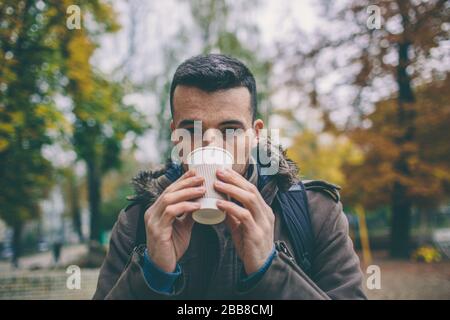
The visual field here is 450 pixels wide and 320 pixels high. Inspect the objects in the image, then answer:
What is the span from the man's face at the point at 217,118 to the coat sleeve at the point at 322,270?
1.23 ft

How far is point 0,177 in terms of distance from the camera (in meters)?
8.76

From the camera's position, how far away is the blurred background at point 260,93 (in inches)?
289

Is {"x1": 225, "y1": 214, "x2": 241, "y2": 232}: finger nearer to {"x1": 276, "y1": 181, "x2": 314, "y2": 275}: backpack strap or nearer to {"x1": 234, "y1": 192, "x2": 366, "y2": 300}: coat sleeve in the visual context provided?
{"x1": 234, "y1": 192, "x2": 366, "y2": 300}: coat sleeve

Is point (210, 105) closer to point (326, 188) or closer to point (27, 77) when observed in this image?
point (326, 188)

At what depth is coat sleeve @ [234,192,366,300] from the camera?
144 cm

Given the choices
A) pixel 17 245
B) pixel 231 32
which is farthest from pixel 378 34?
pixel 17 245

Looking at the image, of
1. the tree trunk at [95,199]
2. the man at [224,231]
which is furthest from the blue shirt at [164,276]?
the tree trunk at [95,199]

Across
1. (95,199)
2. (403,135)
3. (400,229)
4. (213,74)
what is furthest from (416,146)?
(213,74)

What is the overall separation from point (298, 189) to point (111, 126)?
36.3 ft

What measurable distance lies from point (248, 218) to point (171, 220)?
0.26m

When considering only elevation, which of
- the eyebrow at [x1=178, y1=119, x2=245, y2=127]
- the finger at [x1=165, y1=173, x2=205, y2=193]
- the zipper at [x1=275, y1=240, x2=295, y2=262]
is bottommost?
the zipper at [x1=275, y1=240, x2=295, y2=262]

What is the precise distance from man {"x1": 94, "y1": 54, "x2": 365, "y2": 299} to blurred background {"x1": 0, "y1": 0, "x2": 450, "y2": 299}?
4989 mm

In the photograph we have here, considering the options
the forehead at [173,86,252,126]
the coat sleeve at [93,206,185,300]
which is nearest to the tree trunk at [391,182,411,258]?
the forehead at [173,86,252,126]

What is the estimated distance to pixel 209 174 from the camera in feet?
4.66
